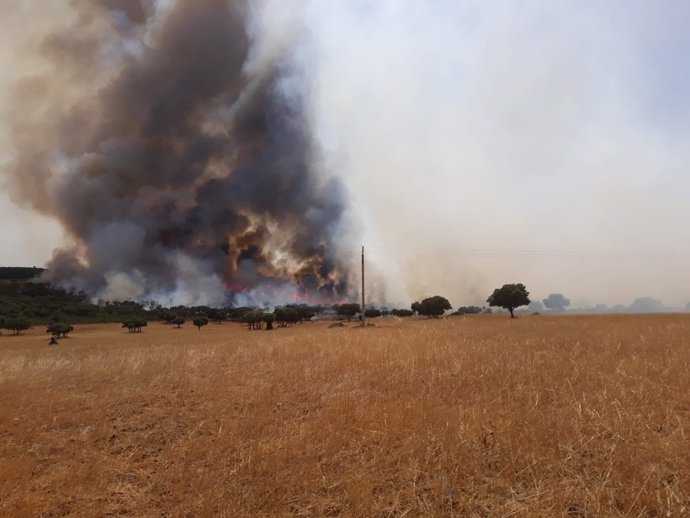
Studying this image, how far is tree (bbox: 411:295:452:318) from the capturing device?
293 feet

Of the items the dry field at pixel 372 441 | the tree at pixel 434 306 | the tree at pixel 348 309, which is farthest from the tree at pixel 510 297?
the dry field at pixel 372 441

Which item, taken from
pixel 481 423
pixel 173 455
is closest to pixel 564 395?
pixel 481 423

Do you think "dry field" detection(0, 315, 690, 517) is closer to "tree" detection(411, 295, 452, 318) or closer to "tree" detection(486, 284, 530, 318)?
"tree" detection(486, 284, 530, 318)

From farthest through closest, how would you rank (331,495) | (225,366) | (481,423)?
(225,366), (481,423), (331,495)

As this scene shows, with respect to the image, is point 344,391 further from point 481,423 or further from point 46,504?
point 46,504

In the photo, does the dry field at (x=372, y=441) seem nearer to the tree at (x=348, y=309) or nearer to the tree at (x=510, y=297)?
the tree at (x=510, y=297)

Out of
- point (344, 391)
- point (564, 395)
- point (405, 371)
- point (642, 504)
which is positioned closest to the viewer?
point (642, 504)

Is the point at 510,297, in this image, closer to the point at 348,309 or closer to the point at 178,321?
the point at 348,309

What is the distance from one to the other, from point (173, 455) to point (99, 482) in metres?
1.17

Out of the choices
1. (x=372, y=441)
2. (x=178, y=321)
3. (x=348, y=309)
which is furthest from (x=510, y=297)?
(x=372, y=441)

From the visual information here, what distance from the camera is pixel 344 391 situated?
10188 millimetres

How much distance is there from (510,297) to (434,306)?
18978 mm

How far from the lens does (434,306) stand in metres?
89.5

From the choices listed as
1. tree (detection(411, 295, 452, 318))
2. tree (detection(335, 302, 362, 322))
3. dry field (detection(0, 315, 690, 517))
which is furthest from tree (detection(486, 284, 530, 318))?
dry field (detection(0, 315, 690, 517))
